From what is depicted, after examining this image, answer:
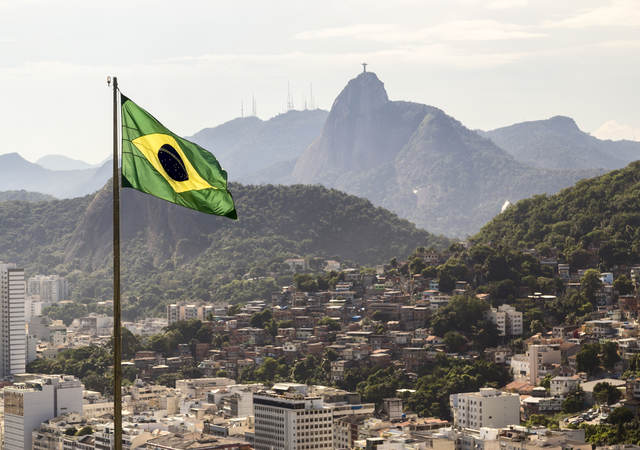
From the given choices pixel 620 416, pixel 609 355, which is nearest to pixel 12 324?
pixel 609 355

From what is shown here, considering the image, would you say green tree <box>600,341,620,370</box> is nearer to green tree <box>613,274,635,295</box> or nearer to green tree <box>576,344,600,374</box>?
green tree <box>576,344,600,374</box>

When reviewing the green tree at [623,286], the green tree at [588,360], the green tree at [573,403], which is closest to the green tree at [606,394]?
the green tree at [573,403]

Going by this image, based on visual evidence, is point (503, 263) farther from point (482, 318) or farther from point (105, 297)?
point (105, 297)

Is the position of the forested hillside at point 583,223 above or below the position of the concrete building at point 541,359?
above

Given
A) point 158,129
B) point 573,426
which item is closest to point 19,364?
point 573,426

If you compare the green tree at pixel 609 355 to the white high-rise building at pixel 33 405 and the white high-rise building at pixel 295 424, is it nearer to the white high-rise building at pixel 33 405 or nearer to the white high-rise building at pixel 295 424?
the white high-rise building at pixel 295 424

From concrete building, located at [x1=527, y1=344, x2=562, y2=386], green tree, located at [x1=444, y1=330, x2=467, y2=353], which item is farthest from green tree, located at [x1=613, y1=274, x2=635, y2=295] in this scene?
concrete building, located at [x1=527, y1=344, x2=562, y2=386]
